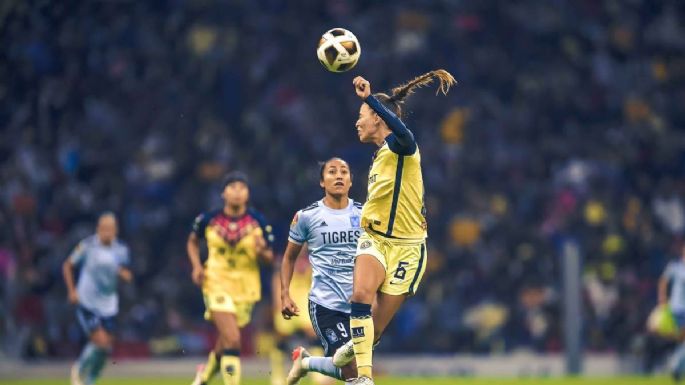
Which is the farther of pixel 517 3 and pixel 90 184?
pixel 517 3

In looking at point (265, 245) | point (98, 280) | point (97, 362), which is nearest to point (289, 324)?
point (98, 280)

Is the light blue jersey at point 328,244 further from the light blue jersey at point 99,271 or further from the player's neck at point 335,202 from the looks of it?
the light blue jersey at point 99,271

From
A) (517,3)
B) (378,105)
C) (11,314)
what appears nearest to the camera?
(378,105)

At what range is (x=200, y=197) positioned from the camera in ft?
80.4

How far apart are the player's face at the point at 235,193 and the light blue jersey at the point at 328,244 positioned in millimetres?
2599

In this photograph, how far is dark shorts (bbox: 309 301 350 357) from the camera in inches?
498

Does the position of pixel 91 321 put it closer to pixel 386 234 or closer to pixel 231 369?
pixel 231 369

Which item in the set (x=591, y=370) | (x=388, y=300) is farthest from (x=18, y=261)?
(x=388, y=300)

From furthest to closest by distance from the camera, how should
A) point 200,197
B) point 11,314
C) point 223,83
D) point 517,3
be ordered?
point 517,3
point 223,83
point 200,197
point 11,314

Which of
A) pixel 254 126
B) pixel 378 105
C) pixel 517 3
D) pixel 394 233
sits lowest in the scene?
pixel 394 233

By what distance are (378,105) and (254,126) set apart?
14.9 metres

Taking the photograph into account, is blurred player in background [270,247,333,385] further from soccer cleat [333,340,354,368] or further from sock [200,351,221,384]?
soccer cleat [333,340,354,368]

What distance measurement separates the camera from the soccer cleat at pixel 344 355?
39.5ft

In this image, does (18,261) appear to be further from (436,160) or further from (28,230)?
(436,160)
